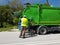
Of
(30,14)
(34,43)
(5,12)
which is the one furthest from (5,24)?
(34,43)

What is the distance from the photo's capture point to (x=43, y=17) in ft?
65.0

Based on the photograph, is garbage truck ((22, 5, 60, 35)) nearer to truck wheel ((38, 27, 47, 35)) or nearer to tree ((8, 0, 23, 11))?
truck wheel ((38, 27, 47, 35))

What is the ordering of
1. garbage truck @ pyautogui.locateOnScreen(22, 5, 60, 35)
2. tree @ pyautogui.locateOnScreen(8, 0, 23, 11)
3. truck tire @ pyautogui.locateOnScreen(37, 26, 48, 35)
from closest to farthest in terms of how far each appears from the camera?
truck tire @ pyautogui.locateOnScreen(37, 26, 48, 35) → garbage truck @ pyautogui.locateOnScreen(22, 5, 60, 35) → tree @ pyautogui.locateOnScreen(8, 0, 23, 11)

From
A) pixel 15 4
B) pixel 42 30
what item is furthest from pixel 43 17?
pixel 15 4

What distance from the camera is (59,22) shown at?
66.4 feet

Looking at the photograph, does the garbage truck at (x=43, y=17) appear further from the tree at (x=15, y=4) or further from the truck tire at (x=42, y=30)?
the tree at (x=15, y=4)

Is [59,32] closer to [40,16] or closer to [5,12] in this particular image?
[40,16]

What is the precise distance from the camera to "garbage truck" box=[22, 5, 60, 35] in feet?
64.2

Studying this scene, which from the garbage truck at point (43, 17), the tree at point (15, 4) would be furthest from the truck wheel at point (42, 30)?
the tree at point (15, 4)

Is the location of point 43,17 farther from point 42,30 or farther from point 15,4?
point 15,4

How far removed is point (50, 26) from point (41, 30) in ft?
3.46

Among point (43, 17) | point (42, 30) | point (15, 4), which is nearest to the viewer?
point (42, 30)

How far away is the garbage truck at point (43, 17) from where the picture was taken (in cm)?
1956

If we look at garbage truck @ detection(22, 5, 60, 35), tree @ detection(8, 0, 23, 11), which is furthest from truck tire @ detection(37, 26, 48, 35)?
tree @ detection(8, 0, 23, 11)
